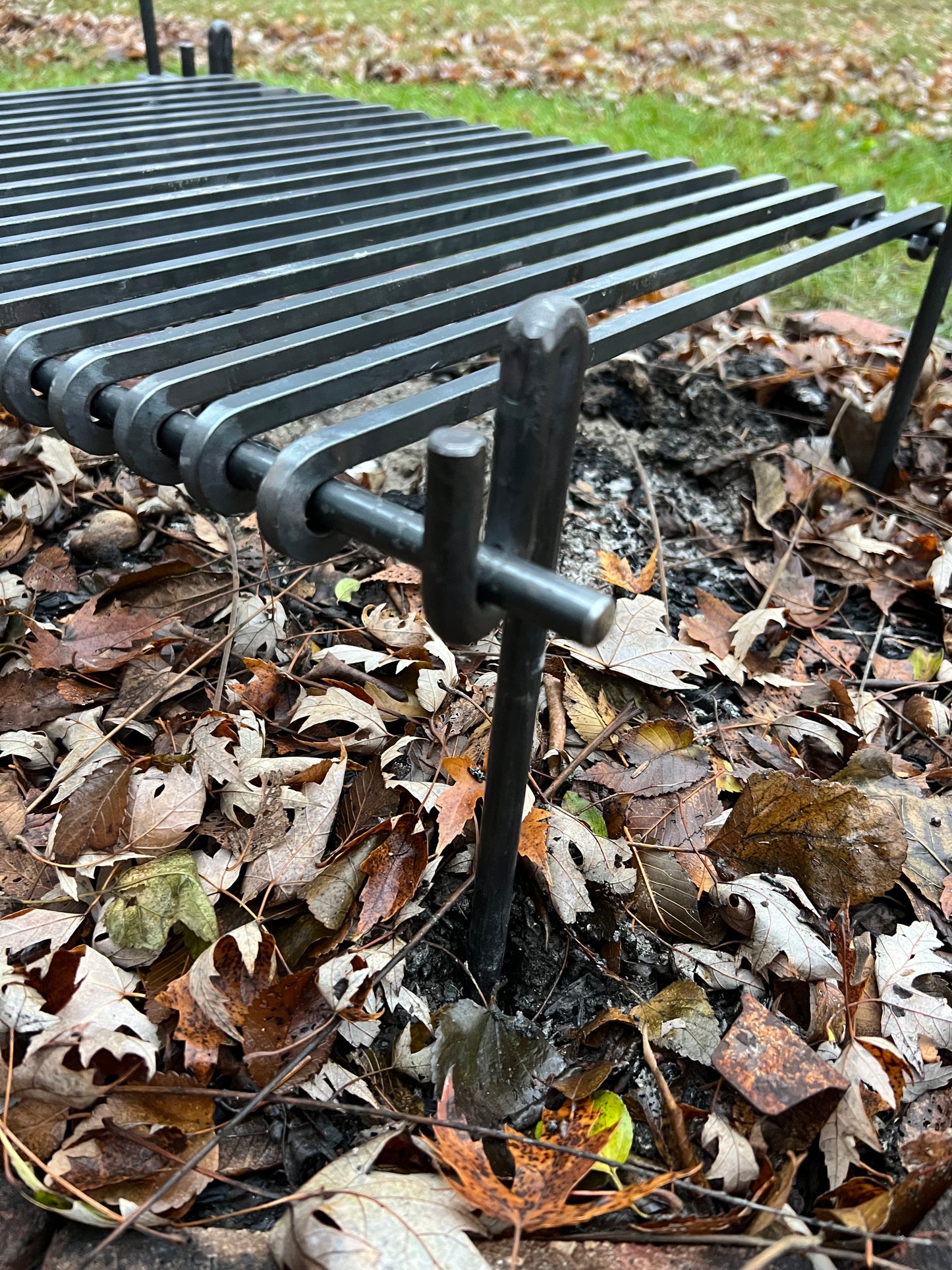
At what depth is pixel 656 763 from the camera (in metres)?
1.30

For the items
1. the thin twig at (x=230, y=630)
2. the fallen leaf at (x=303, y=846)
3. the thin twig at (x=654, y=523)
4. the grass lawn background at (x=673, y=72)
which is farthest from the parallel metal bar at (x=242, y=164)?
the grass lawn background at (x=673, y=72)

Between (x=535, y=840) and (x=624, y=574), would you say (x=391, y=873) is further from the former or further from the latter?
(x=624, y=574)

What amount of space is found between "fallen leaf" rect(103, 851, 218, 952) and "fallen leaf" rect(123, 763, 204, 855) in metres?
0.04

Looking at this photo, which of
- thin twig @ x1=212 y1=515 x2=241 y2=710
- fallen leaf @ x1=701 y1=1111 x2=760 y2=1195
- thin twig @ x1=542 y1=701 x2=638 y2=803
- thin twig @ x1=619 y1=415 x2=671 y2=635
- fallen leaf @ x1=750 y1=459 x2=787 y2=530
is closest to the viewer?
fallen leaf @ x1=701 y1=1111 x2=760 y2=1195

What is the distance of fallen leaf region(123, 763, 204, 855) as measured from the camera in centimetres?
113

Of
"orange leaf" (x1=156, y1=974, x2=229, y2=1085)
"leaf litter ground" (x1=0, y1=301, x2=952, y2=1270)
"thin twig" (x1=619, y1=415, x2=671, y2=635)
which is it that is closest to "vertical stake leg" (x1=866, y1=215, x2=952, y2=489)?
"leaf litter ground" (x1=0, y1=301, x2=952, y2=1270)

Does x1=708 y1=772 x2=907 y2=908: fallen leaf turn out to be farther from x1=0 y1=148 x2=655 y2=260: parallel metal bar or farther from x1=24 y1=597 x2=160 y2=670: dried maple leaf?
x1=0 y1=148 x2=655 y2=260: parallel metal bar

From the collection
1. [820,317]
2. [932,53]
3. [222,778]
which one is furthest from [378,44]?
[222,778]

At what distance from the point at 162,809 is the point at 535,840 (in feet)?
1.48

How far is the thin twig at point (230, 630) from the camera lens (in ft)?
4.42

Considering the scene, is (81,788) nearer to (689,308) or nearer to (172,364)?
(172,364)

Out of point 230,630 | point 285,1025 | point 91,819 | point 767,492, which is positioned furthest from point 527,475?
point 767,492

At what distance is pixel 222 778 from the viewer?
3.87 feet

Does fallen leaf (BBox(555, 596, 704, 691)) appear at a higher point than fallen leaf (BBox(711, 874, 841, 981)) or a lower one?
higher
